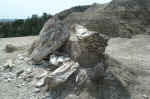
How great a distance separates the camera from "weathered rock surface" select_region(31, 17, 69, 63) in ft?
13.3

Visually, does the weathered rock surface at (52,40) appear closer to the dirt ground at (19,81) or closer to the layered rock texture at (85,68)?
the layered rock texture at (85,68)

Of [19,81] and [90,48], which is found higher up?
[90,48]

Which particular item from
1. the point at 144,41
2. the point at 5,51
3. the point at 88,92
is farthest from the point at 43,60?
the point at 144,41

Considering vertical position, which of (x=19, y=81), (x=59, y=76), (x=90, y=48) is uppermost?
(x=90, y=48)

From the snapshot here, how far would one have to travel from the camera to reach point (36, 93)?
3020mm

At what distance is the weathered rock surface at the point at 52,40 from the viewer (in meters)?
4.06

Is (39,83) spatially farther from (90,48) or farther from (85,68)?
(90,48)

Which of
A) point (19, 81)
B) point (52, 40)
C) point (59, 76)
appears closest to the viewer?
point (59, 76)

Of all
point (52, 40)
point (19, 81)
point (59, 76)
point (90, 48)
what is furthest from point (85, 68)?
point (19, 81)

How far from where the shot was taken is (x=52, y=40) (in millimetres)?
4113

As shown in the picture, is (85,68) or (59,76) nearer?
(59,76)

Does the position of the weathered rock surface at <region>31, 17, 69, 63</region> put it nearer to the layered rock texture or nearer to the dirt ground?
the layered rock texture

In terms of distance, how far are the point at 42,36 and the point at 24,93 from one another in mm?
1892

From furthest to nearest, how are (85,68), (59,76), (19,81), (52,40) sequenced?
(52,40) → (19,81) → (85,68) → (59,76)
